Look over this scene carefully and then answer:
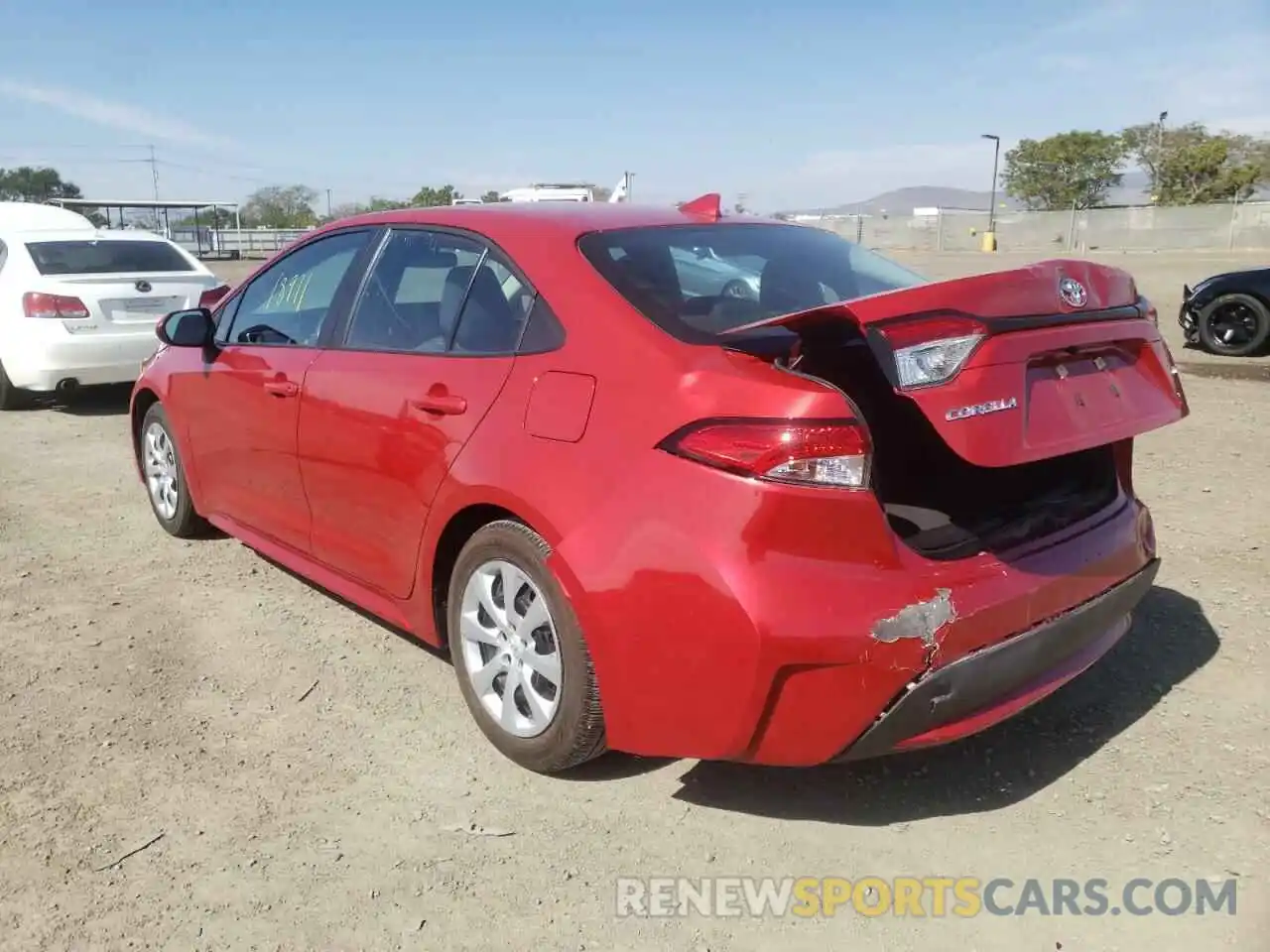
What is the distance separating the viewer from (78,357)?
811 centimetres

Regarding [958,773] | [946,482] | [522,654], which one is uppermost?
[946,482]

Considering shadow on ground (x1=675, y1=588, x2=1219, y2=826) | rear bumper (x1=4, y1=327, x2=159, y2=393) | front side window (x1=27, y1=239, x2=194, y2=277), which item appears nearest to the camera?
shadow on ground (x1=675, y1=588, x2=1219, y2=826)

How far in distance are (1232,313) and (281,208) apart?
68276 mm

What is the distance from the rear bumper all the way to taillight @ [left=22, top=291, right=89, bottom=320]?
125 millimetres

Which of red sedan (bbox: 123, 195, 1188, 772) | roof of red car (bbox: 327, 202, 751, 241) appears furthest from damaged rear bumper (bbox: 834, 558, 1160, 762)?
roof of red car (bbox: 327, 202, 751, 241)

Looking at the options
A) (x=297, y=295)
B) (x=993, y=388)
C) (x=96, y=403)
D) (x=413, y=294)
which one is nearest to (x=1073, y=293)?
(x=993, y=388)

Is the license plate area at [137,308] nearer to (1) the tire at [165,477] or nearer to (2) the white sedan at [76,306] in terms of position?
(2) the white sedan at [76,306]

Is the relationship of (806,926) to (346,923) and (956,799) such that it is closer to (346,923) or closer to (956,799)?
(956,799)

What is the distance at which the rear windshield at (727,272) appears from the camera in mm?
2855

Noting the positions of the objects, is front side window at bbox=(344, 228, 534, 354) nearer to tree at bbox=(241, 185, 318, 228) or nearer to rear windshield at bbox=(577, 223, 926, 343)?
rear windshield at bbox=(577, 223, 926, 343)

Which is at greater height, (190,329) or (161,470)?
(190,329)

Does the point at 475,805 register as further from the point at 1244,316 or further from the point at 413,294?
the point at 1244,316

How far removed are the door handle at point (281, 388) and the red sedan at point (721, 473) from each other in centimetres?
8

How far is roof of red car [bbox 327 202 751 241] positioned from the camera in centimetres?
321
